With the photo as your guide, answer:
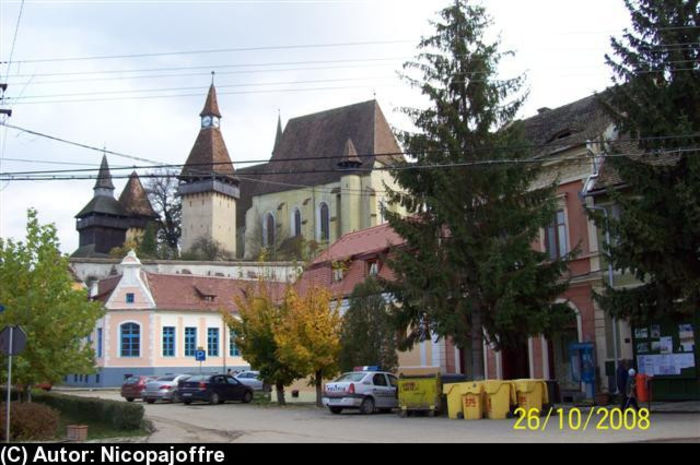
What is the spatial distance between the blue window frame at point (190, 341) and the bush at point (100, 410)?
98.3 ft

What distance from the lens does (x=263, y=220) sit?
10712 centimetres

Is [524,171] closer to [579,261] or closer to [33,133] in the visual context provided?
[579,261]

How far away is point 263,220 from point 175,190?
17.1 meters

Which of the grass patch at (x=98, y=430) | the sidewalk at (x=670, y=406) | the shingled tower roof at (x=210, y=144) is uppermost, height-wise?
the shingled tower roof at (x=210, y=144)

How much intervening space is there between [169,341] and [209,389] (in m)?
23.2

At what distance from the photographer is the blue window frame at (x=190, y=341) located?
59562 mm

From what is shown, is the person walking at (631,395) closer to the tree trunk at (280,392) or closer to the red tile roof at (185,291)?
the tree trunk at (280,392)

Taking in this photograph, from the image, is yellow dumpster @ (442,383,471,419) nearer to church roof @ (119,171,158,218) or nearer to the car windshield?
the car windshield

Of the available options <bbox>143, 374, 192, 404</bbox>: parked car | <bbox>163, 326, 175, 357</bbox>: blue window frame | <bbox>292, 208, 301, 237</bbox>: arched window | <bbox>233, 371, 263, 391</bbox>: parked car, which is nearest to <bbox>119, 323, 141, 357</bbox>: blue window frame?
<bbox>163, 326, 175, 357</bbox>: blue window frame

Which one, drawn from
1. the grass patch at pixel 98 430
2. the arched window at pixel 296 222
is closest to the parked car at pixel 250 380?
the grass patch at pixel 98 430

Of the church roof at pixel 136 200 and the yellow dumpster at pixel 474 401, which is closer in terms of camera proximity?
the yellow dumpster at pixel 474 401

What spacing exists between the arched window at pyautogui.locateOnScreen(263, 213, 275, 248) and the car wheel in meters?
77.4
